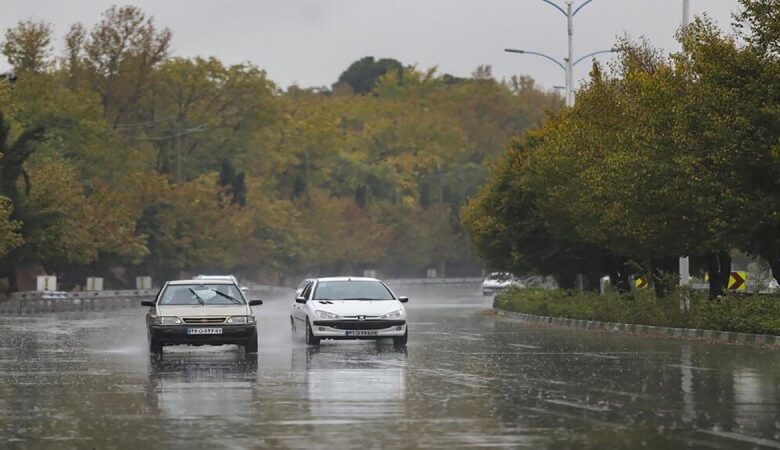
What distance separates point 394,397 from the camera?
18.1m

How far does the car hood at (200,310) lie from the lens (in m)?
27.4

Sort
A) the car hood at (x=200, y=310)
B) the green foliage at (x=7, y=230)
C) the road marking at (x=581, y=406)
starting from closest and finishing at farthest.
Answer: the road marking at (x=581, y=406)
the car hood at (x=200, y=310)
the green foliage at (x=7, y=230)

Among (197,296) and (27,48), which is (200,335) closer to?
(197,296)

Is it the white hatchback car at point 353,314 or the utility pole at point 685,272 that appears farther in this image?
the utility pole at point 685,272

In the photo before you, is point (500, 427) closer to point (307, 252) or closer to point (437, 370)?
point (437, 370)

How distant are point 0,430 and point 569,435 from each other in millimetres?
5162

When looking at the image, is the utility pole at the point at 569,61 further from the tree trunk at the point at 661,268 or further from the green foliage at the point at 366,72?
the green foliage at the point at 366,72

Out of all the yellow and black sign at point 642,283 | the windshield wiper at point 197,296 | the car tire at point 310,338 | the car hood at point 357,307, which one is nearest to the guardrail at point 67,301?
the yellow and black sign at point 642,283

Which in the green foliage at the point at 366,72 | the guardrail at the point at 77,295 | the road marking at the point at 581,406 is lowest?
the road marking at the point at 581,406

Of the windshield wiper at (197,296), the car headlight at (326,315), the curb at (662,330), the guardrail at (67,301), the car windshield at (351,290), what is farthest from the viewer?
the guardrail at (67,301)

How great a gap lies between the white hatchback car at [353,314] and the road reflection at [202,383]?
1935 mm

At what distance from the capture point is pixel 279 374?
74.9ft

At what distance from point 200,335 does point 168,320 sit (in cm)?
61

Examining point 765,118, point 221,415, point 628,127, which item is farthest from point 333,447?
point 628,127
